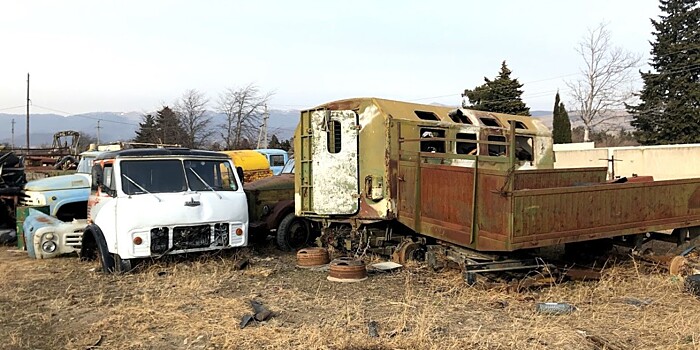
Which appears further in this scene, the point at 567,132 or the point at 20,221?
the point at 567,132

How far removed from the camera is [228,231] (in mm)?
8375

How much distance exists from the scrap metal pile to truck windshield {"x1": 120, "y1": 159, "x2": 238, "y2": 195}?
5.69m

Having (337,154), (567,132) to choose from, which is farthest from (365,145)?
(567,132)

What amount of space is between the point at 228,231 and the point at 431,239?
296cm

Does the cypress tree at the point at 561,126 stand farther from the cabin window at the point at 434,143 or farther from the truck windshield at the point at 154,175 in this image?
the truck windshield at the point at 154,175

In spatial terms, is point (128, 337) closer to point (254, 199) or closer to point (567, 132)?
point (254, 199)

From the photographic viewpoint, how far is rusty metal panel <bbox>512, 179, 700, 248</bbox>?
19.9 feet

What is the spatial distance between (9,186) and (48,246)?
4408 millimetres

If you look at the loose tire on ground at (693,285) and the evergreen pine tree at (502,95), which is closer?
the loose tire on ground at (693,285)

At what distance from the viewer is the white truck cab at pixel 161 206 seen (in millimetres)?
7758

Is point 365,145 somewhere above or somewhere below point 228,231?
above

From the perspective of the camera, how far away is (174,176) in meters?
8.37

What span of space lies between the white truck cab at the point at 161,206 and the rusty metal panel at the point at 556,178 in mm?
4176

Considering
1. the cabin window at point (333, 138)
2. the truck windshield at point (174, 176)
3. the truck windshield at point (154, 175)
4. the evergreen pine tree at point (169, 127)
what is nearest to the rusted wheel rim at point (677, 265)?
the cabin window at point (333, 138)
